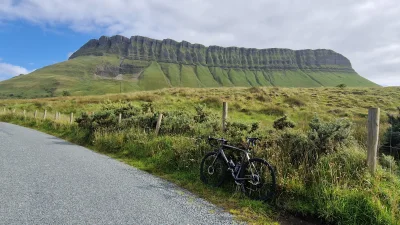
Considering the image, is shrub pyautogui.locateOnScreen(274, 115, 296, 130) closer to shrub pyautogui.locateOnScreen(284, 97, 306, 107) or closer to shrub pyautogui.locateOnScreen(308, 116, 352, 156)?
shrub pyautogui.locateOnScreen(308, 116, 352, 156)

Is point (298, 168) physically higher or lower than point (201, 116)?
lower

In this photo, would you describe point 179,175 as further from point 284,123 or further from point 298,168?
point 284,123

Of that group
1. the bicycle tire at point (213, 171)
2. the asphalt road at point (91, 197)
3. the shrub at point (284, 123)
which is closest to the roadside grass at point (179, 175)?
the bicycle tire at point (213, 171)

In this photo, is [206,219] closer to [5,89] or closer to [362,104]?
[362,104]

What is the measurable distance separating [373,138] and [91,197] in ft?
21.1

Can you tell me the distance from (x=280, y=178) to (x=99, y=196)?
4.30 meters

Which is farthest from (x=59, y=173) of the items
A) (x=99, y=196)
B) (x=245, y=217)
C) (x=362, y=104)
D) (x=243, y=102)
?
(x=362, y=104)

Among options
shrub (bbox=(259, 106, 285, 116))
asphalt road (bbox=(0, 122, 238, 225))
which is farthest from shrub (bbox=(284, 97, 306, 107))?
asphalt road (bbox=(0, 122, 238, 225))

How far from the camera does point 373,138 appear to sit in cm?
545

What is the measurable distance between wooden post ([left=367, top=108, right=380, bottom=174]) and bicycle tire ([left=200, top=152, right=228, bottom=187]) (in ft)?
10.9

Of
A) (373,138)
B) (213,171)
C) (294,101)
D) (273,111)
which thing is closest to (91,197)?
(213,171)

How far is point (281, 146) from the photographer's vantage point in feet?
23.0

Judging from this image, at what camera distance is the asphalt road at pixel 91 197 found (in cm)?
482

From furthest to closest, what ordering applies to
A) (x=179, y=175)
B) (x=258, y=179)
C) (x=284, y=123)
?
1. (x=284, y=123)
2. (x=179, y=175)
3. (x=258, y=179)
